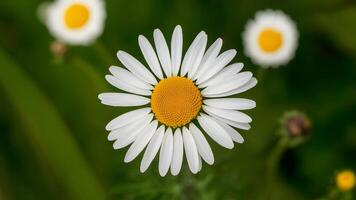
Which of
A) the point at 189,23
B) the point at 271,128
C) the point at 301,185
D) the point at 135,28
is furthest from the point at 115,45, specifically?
the point at 301,185

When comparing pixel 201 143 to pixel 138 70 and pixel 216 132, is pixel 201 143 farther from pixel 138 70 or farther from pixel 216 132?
pixel 138 70

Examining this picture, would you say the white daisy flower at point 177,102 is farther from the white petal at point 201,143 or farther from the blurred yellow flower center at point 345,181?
the blurred yellow flower center at point 345,181

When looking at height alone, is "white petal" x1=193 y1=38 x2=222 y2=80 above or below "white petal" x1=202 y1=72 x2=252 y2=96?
above

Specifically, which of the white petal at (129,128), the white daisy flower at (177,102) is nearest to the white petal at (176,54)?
the white daisy flower at (177,102)

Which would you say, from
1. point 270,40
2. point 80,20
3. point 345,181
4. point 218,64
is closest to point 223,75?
point 218,64

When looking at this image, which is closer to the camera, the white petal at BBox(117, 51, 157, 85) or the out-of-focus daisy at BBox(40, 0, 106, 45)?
the white petal at BBox(117, 51, 157, 85)

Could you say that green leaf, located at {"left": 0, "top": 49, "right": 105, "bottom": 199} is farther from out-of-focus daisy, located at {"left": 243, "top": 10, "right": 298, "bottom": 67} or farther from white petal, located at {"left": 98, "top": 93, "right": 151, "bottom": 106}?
white petal, located at {"left": 98, "top": 93, "right": 151, "bottom": 106}

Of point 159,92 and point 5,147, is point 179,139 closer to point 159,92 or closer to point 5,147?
point 159,92

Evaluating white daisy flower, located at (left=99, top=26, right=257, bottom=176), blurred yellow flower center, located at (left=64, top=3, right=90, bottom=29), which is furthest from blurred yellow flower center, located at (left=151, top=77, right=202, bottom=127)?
blurred yellow flower center, located at (left=64, top=3, right=90, bottom=29)
